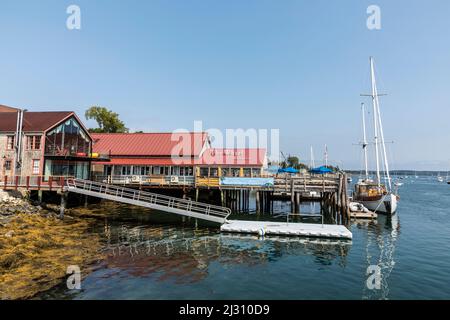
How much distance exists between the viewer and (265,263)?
17328mm

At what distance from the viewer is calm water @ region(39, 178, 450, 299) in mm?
13195

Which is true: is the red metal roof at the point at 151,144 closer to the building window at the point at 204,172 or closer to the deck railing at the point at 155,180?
the building window at the point at 204,172

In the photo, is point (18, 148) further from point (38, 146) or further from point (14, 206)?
point (14, 206)

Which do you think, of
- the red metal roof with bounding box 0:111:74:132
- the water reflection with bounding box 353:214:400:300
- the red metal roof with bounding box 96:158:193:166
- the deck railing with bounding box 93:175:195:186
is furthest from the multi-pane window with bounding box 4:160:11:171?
the water reflection with bounding box 353:214:400:300

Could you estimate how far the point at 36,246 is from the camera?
60.6ft

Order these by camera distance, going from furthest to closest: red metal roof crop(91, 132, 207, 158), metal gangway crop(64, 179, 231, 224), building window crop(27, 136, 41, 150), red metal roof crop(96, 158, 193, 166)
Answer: red metal roof crop(91, 132, 207, 158), red metal roof crop(96, 158, 193, 166), building window crop(27, 136, 41, 150), metal gangway crop(64, 179, 231, 224)

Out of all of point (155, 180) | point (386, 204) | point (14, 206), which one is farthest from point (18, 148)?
point (386, 204)

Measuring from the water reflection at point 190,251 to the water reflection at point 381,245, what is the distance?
1.74m

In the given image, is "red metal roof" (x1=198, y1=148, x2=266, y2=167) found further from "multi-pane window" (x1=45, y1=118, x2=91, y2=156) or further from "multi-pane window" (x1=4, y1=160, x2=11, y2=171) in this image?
"multi-pane window" (x1=4, y1=160, x2=11, y2=171)

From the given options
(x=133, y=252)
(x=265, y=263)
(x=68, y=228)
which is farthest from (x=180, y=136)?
(x=265, y=263)

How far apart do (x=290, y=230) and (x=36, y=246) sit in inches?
685

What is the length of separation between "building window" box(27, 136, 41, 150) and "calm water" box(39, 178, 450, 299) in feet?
48.6
